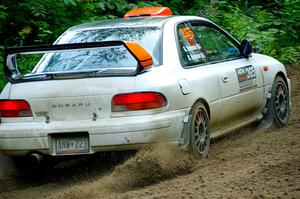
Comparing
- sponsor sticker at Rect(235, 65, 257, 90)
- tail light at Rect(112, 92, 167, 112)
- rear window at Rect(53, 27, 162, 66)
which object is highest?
rear window at Rect(53, 27, 162, 66)

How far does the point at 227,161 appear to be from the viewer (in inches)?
261

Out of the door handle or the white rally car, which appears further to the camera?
the door handle

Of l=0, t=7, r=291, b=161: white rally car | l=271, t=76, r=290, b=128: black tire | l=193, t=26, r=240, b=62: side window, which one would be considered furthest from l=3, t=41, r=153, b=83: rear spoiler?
l=271, t=76, r=290, b=128: black tire

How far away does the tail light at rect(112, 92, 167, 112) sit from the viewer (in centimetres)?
628

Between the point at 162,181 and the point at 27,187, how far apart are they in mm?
1460

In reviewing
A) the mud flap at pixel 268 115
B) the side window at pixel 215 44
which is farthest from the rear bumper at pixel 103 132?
the mud flap at pixel 268 115

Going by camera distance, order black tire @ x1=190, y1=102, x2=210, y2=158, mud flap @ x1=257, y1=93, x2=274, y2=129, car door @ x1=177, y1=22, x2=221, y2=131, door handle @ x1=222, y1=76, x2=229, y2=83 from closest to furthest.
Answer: black tire @ x1=190, y1=102, x2=210, y2=158
car door @ x1=177, y1=22, x2=221, y2=131
door handle @ x1=222, y1=76, x2=229, y2=83
mud flap @ x1=257, y1=93, x2=274, y2=129

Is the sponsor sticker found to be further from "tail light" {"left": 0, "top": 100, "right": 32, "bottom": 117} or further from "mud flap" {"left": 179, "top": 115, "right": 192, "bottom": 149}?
"tail light" {"left": 0, "top": 100, "right": 32, "bottom": 117}

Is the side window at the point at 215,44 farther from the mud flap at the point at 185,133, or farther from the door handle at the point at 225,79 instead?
the mud flap at the point at 185,133

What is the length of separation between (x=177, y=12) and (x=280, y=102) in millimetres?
5944

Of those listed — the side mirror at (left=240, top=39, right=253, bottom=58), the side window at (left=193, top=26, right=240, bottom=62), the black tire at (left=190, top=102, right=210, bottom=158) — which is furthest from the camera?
the side mirror at (left=240, top=39, right=253, bottom=58)

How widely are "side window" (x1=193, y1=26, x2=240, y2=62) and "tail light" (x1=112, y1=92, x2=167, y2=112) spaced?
1591mm

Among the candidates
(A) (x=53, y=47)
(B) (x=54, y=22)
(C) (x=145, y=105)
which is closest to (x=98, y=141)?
(C) (x=145, y=105)

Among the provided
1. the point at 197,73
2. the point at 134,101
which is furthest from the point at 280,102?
the point at 134,101
